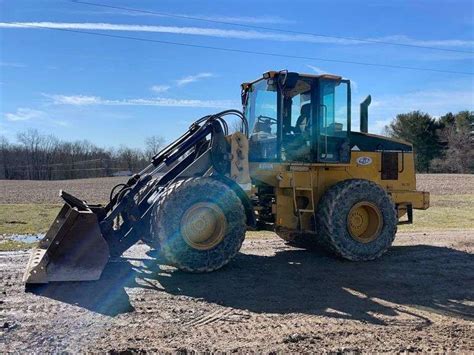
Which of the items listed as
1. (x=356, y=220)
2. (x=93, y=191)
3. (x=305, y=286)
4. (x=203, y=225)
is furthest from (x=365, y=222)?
(x=93, y=191)

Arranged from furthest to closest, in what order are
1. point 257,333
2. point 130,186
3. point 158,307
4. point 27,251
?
point 27,251 < point 130,186 < point 158,307 < point 257,333

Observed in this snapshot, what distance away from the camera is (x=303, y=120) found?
830cm

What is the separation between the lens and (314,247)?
9.16m

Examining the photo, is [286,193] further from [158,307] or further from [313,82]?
[158,307]

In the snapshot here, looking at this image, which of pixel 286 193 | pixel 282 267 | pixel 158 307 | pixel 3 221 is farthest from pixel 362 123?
pixel 3 221

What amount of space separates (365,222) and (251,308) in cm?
376

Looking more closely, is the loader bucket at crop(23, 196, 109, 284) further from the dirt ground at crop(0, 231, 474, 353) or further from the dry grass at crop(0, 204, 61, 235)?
the dry grass at crop(0, 204, 61, 235)

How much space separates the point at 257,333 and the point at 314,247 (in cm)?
474

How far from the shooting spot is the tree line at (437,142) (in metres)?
52.5

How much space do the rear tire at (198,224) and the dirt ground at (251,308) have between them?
29 cm

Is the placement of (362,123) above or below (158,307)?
above

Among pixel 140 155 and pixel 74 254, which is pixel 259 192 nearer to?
pixel 74 254

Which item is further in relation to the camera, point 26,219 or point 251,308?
point 26,219

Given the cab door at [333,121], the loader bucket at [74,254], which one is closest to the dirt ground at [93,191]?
the cab door at [333,121]
